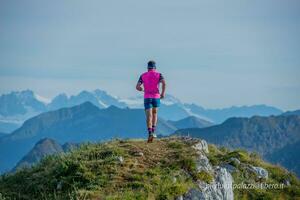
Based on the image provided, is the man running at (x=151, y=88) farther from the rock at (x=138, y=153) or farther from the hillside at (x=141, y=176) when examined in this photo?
the rock at (x=138, y=153)

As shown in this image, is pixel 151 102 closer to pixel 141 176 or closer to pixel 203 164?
pixel 203 164

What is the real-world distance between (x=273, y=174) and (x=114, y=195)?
12557 mm

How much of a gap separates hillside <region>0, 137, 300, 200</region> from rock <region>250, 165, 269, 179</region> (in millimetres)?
60

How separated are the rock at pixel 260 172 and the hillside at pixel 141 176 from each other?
60 millimetres

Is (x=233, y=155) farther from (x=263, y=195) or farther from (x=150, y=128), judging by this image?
(x=150, y=128)

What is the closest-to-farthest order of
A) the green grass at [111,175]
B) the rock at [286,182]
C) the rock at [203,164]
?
the green grass at [111,175], the rock at [203,164], the rock at [286,182]

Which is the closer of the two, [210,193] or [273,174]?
[210,193]

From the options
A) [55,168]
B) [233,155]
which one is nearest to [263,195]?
[233,155]

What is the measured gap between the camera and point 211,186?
21859 mm

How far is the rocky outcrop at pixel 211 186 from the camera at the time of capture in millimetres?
20656

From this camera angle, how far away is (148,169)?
2191cm

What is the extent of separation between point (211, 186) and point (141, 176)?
313cm

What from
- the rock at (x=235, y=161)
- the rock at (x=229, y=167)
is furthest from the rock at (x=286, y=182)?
the rock at (x=229, y=167)

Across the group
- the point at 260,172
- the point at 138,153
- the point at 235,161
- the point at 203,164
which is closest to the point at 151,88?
the point at 138,153
